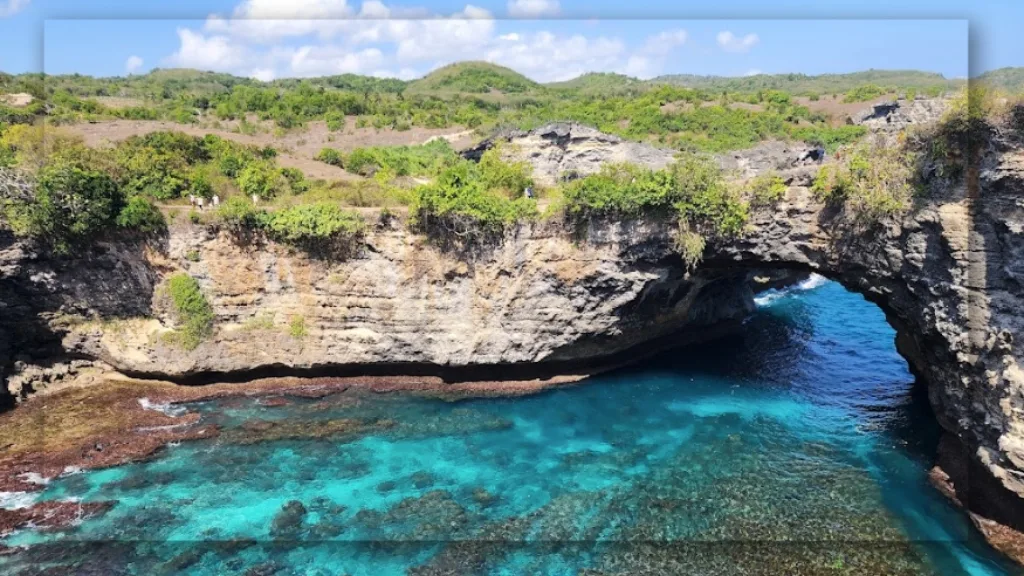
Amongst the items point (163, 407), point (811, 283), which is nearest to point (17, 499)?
point (163, 407)

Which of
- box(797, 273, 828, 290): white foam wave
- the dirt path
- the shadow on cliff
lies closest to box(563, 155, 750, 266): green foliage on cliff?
the shadow on cliff

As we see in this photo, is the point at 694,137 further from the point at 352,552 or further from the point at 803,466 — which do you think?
the point at 352,552

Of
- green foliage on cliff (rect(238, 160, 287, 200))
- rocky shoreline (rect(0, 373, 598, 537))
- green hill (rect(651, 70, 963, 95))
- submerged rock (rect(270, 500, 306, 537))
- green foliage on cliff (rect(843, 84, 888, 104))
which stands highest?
green hill (rect(651, 70, 963, 95))

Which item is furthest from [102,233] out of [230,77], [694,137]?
[230,77]

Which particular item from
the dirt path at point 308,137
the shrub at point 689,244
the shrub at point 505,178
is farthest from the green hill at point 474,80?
the shrub at point 689,244

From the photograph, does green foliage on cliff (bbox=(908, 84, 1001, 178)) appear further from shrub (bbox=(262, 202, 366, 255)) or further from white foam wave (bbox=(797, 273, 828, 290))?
white foam wave (bbox=(797, 273, 828, 290))

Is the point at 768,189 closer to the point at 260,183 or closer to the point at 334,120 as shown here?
the point at 260,183
